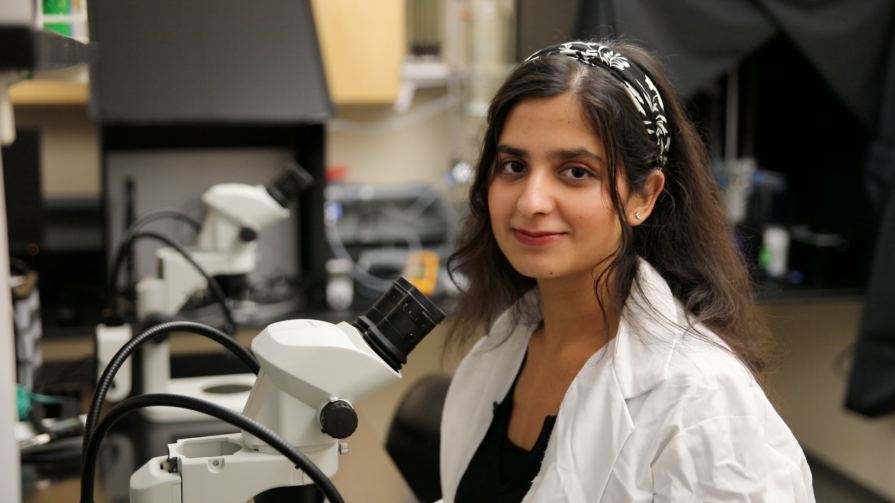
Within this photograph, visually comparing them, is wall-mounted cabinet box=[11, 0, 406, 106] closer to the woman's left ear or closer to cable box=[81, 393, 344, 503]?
the woman's left ear

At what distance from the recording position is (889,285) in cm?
286

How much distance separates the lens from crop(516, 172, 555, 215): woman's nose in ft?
4.18

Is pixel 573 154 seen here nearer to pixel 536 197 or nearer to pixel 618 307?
pixel 536 197

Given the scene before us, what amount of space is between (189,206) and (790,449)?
2272 millimetres

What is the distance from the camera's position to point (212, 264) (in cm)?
194

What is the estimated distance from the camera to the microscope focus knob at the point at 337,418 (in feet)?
3.09

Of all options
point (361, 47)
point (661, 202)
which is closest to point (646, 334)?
point (661, 202)

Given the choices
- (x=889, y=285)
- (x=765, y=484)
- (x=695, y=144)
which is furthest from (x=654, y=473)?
(x=889, y=285)

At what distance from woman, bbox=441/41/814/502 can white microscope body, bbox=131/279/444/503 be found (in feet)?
1.32

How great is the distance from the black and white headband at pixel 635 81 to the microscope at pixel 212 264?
0.73 m

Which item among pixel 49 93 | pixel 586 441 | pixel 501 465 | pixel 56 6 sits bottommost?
pixel 501 465

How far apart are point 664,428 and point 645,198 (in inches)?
12.8

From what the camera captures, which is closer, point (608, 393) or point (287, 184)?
point (608, 393)

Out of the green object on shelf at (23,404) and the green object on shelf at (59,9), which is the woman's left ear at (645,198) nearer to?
the green object on shelf at (59,9)
